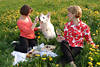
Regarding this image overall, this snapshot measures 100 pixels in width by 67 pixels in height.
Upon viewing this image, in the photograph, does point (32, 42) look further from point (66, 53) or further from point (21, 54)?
point (66, 53)

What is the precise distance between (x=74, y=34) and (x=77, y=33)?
0.33ft

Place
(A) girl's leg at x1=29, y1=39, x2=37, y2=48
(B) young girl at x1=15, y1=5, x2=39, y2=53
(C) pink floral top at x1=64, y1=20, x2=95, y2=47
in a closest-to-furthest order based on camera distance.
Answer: (C) pink floral top at x1=64, y1=20, x2=95, y2=47 → (B) young girl at x1=15, y1=5, x2=39, y2=53 → (A) girl's leg at x1=29, y1=39, x2=37, y2=48

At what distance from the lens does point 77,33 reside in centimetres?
448

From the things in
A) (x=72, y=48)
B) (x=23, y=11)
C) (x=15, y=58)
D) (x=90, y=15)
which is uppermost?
A: (x=23, y=11)

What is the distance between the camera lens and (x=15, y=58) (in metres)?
4.67

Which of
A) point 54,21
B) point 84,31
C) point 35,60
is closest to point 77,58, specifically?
point 84,31

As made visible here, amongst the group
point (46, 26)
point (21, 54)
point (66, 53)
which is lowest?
point (21, 54)

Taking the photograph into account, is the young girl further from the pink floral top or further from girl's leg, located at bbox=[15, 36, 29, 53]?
the pink floral top

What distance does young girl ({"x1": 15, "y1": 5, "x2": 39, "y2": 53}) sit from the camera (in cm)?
514

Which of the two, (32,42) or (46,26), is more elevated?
(46,26)

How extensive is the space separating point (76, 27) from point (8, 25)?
394cm

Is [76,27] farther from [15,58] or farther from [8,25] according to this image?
[8,25]

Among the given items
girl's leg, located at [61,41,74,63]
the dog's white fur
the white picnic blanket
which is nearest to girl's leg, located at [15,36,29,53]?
the white picnic blanket

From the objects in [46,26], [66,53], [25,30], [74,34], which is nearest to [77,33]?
[74,34]
